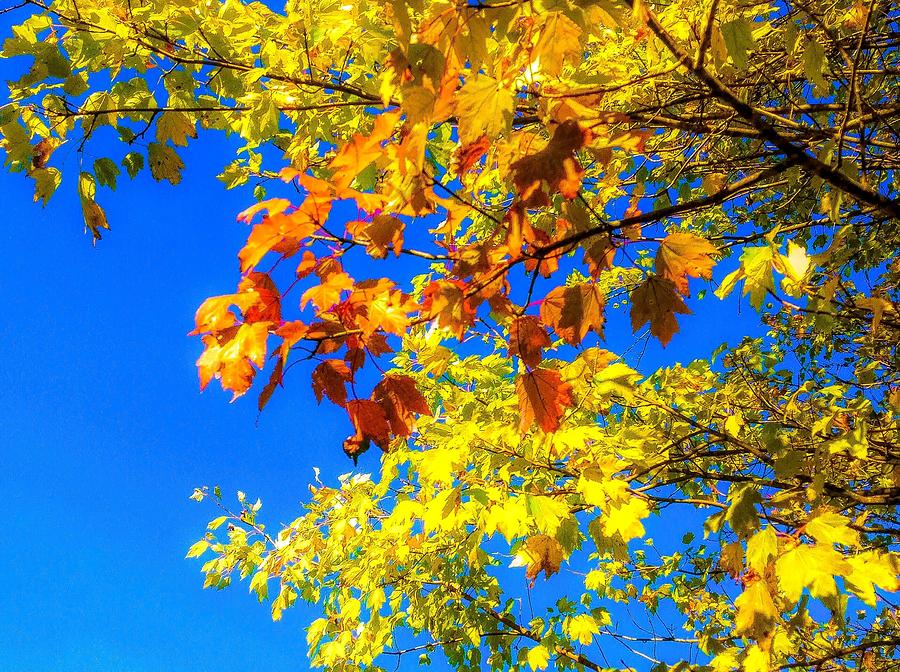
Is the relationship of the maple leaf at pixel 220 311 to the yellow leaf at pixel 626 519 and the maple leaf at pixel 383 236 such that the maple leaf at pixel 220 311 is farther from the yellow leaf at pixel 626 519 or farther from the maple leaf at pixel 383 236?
the yellow leaf at pixel 626 519

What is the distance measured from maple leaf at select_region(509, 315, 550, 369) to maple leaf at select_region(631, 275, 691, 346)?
244 millimetres

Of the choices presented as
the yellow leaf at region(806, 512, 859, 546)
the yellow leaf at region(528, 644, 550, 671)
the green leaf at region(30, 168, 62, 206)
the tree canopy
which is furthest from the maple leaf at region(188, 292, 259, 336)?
the yellow leaf at region(528, 644, 550, 671)

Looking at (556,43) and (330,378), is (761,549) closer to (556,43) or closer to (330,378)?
(330,378)

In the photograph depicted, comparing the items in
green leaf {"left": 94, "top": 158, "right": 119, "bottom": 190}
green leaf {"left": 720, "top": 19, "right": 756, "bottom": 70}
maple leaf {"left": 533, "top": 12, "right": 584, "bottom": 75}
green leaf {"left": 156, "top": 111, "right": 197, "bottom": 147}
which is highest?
green leaf {"left": 156, "top": 111, "right": 197, "bottom": 147}

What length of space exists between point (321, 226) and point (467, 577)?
3.05m

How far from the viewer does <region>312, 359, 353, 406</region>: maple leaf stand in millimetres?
1525

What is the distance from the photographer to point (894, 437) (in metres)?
3.90

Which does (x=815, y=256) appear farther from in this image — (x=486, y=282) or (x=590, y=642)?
(x=590, y=642)

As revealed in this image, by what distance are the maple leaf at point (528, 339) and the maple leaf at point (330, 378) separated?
46cm

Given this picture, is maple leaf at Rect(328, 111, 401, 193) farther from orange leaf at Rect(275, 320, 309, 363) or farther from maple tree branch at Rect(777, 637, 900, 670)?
maple tree branch at Rect(777, 637, 900, 670)

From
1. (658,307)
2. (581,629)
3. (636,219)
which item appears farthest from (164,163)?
(581,629)

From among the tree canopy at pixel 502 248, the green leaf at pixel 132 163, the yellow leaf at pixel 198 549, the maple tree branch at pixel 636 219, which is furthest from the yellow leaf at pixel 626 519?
the yellow leaf at pixel 198 549

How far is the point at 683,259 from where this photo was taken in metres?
1.47

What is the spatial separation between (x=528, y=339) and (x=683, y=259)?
45 cm
